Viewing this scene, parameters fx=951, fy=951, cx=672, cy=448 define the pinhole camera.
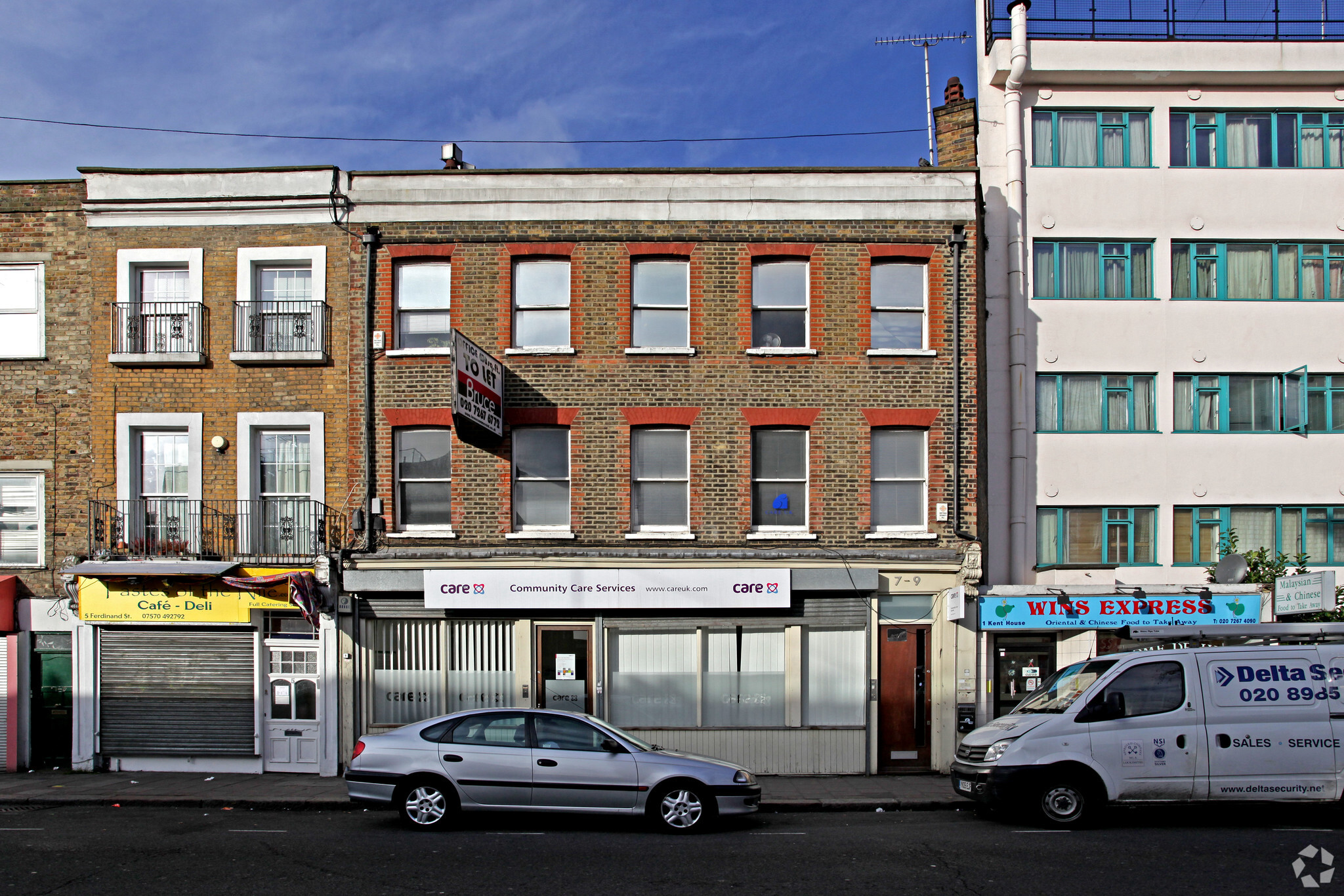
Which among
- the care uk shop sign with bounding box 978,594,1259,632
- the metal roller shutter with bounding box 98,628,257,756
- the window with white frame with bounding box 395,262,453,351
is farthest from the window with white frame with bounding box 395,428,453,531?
the care uk shop sign with bounding box 978,594,1259,632

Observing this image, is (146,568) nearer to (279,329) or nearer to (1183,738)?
Result: (279,329)

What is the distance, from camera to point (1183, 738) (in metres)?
11.0

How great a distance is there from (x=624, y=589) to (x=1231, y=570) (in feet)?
32.5

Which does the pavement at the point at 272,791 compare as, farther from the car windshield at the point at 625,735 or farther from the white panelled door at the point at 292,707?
the car windshield at the point at 625,735

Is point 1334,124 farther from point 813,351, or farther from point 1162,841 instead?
point 1162,841

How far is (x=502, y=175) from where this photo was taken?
642 inches

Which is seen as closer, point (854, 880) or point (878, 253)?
point (854, 880)

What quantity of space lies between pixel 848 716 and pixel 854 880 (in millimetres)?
7192

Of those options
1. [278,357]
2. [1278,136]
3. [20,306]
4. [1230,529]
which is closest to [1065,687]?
[1230,529]

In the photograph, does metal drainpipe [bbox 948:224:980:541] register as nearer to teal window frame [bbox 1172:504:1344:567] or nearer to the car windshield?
teal window frame [bbox 1172:504:1344:567]

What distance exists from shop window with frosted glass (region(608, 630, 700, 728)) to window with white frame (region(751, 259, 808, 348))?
518 centimetres

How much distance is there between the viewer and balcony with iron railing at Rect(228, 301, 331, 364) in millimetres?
16016

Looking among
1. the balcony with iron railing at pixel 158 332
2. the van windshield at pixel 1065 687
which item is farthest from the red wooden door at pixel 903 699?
the balcony with iron railing at pixel 158 332

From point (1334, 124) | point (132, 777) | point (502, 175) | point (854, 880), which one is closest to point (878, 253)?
point (502, 175)
